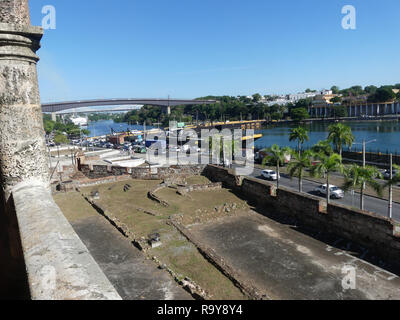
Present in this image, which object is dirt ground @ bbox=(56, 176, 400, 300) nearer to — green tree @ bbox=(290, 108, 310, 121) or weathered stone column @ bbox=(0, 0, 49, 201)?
weathered stone column @ bbox=(0, 0, 49, 201)

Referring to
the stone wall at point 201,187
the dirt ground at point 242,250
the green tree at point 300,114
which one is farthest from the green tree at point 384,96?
the dirt ground at point 242,250

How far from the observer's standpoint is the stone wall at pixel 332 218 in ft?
38.8

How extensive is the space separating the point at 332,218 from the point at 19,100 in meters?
13.2

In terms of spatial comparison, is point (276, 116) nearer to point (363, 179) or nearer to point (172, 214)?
point (363, 179)

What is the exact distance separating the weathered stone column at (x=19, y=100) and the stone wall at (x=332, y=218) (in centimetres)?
1208

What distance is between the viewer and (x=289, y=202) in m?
16.5

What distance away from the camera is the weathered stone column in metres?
5.15

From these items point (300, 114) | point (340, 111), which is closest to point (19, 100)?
point (300, 114)

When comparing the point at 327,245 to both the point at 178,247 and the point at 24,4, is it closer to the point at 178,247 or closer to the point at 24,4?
the point at 178,247

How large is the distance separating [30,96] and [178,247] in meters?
8.52

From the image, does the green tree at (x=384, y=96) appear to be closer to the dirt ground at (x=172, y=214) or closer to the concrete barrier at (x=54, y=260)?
the dirt ground at (x=172, y=214)

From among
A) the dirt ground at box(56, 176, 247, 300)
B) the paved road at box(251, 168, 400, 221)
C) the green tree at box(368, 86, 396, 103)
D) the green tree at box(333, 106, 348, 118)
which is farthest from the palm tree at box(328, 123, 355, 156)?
the green tree at box(368, 86, 396, 103)

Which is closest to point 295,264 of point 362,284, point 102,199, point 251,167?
point 362,284

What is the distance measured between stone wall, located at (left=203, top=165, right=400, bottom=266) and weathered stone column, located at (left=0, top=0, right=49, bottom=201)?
1208cm
